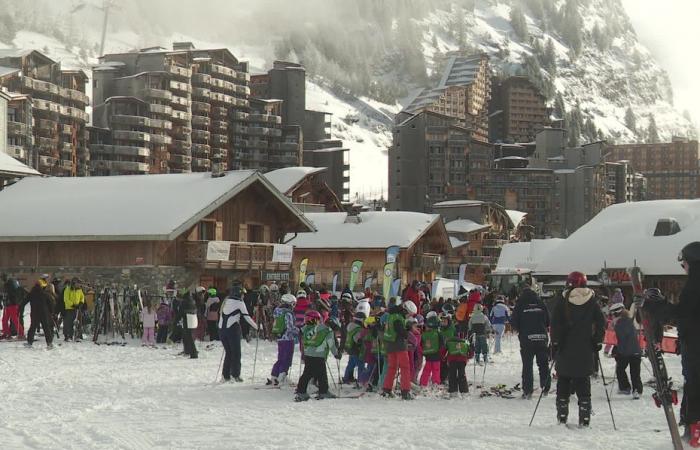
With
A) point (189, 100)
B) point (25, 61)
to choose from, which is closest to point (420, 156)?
point (189, 100)

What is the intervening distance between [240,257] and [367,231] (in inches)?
450

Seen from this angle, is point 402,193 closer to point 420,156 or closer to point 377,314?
point 420,156

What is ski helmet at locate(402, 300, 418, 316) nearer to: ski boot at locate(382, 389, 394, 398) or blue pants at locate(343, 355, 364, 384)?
ski boot at locate(382, 389, 394, 398)

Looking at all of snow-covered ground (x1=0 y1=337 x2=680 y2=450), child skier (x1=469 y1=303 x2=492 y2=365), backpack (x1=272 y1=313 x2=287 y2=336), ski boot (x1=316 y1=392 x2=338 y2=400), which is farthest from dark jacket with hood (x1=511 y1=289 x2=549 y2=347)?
child skier (x1=469 y1=303 x2=492 y2=365)

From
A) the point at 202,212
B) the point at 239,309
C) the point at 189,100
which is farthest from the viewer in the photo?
the point at 189,100

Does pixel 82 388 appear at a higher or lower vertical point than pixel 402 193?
lower

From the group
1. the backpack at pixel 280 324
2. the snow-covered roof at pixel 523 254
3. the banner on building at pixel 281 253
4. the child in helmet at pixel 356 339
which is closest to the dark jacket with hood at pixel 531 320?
the child in helmet at pixel 356 339

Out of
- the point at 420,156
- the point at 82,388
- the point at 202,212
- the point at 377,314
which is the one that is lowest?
the point at 82,388

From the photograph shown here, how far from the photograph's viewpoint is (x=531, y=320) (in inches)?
610

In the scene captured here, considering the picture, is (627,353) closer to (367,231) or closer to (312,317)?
(312,317)

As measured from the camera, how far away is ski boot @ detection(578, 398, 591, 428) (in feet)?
39.1

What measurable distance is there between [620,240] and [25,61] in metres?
65.2

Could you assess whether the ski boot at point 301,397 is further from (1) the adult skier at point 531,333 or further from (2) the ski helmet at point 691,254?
(2) the ski helmet at point 691,254

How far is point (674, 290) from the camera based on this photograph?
46.5 meters
